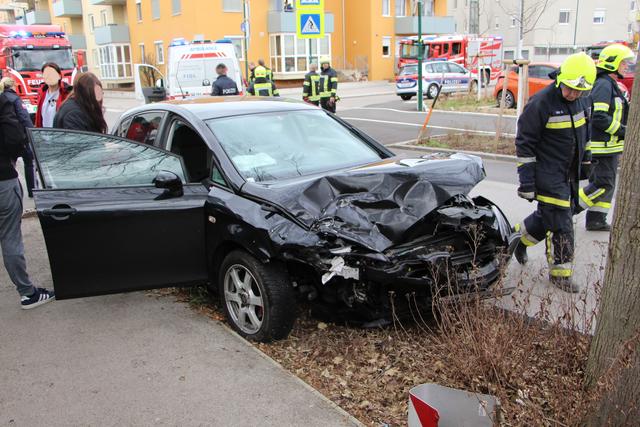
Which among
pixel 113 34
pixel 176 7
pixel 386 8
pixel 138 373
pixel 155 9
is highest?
pixel 155 9

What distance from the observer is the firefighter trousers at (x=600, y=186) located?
19.8 ft

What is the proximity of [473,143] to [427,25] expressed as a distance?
34595 mm

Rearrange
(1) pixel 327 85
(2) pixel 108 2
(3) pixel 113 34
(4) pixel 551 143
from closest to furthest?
(4) pixel 551 143 < (1) pixel 327 85 < (3) pixel 113 34 < (2) pixel 108 2

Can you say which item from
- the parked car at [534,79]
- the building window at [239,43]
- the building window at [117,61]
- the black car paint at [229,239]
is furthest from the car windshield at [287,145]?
the building window at [117,61]

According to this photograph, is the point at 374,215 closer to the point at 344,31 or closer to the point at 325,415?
the point at 325,415

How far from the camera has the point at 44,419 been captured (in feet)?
10.5

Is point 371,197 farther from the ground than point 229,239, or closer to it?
farther from the ground

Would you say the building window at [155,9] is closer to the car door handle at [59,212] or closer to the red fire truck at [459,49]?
the red fire truck at [459,49]

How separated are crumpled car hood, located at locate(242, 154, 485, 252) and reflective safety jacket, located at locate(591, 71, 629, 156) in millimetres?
2412

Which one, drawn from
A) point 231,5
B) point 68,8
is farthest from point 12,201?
point 68,8

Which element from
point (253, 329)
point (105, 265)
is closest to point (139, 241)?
point (105, 265)

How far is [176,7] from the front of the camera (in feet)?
122

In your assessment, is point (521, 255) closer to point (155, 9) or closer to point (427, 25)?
point (155, 9)

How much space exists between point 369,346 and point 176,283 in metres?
1.46
